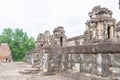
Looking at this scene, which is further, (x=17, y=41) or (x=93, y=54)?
(x=17, y=41)

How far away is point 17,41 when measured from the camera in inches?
2095

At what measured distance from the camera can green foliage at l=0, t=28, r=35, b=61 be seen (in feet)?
170

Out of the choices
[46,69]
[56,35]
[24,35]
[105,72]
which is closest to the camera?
[105,72]

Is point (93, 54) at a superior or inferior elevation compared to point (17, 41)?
inferior

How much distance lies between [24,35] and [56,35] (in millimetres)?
34202

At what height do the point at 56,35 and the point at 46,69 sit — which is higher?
the point at 56,35

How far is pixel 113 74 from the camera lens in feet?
17.6

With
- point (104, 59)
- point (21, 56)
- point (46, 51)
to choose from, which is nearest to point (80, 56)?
point (104, 59)

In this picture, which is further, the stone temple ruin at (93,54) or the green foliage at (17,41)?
the green foliage at (17,41)

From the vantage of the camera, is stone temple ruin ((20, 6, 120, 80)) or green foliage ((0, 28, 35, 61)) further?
green foliage ((0, 28, 35, 61))

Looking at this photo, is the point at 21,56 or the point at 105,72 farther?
the point at 21,56

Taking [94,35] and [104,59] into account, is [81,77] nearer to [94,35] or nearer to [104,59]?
[104,59]

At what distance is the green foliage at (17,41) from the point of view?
2036 inches

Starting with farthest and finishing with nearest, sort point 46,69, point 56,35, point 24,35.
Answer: point 24,35 → point 56,35 → point 46,69
